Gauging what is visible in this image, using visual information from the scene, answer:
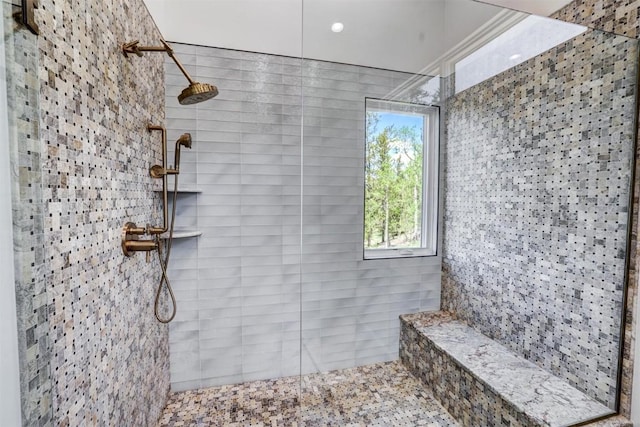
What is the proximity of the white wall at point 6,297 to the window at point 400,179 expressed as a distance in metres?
1.46

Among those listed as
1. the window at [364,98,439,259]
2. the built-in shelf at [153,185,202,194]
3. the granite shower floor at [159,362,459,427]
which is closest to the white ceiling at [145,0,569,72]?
the window at [364,98,439,259]

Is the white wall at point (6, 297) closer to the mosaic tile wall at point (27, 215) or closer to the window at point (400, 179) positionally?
the mosaic tile wall at point (27, 215)

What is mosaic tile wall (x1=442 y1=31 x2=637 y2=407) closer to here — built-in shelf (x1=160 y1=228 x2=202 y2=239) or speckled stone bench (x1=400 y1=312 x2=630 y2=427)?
speckled stone bench (x1=400 y1=312 x2=630 y2=427)

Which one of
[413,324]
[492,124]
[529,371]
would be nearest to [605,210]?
[492,124]

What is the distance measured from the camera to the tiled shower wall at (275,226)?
69.0 inches

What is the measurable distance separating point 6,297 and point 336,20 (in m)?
1.88

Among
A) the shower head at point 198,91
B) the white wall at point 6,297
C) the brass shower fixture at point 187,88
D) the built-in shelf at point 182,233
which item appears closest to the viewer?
the white wall at point 6,297

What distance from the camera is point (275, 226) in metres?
1.93

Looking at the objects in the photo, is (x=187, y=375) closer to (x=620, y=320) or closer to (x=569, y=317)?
(x=569, y=317)

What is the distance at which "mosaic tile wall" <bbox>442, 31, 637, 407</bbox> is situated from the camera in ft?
4.27

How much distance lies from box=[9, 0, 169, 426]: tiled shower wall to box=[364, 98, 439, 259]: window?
1.22 meters

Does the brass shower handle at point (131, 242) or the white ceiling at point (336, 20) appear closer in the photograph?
the brass shower handle at point (131, 242)

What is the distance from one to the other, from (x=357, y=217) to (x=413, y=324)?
80cm

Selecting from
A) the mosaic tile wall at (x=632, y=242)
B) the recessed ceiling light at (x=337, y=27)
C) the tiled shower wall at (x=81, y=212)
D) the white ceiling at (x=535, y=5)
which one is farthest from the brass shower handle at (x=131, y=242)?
the white ceiling at (x=535, y=5)
